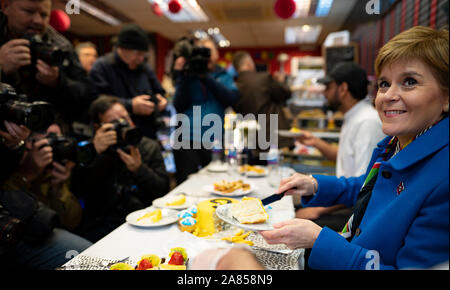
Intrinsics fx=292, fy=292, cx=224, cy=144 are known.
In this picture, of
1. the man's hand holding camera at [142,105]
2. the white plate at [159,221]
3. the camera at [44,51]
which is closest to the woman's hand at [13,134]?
the camera at [44,51]

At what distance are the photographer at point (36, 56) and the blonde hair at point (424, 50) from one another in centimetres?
125

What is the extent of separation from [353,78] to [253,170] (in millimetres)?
895

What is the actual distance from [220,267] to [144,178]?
1.31m

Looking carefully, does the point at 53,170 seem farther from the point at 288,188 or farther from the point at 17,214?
the point at 288,188

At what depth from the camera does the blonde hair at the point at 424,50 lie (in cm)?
52

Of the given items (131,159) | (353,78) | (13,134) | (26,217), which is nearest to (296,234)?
(26,217)

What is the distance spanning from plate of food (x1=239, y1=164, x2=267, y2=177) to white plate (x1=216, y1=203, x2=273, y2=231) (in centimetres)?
94

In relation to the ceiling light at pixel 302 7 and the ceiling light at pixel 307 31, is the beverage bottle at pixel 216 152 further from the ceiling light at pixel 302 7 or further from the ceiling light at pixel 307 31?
the ceiling light at pixel 302 7

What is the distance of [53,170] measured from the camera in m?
1.54

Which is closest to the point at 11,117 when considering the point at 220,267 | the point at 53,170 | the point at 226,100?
the point at 53,170

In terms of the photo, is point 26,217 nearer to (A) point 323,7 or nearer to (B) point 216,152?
(A) point 323,7

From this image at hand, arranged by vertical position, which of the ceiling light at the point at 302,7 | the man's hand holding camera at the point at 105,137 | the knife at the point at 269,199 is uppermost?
the ceiling light at the point at 302,7

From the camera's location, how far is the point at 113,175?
1.76 metres

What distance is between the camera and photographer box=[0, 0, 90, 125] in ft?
3.88
